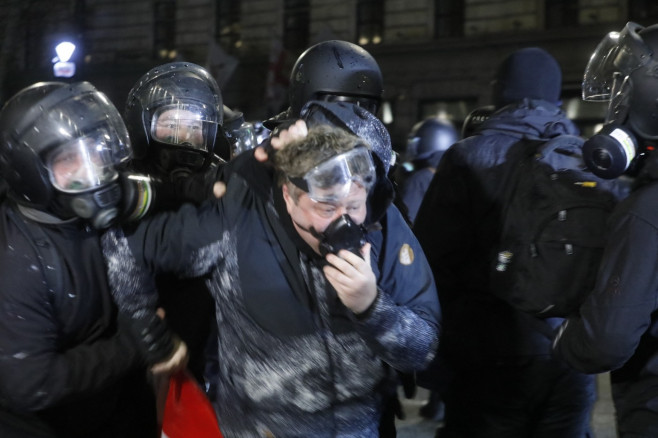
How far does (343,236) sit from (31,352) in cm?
97

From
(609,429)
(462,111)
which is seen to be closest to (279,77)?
(462,111)

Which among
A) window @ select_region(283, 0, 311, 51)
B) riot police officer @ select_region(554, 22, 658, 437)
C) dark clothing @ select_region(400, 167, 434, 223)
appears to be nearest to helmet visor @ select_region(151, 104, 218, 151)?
riot police officer @ select_region(554, 22, 658, 437)

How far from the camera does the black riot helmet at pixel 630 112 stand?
7.55 feet

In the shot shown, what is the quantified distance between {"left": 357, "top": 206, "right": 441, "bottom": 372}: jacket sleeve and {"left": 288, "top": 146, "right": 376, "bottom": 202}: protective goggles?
0.28 metres

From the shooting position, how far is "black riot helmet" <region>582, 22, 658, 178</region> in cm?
230

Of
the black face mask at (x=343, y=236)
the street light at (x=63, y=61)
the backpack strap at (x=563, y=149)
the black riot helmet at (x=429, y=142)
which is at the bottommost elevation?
the black riot helmet at (x=429, y=142)

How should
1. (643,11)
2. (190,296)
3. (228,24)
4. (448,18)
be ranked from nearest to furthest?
(190,296), (643,11), (448,18), (228,24)

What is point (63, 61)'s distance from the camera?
8258mm

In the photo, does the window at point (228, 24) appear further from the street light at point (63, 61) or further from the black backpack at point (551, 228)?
the black backpack at point (551, 228)

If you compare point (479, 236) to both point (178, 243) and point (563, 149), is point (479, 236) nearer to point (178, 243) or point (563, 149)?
point (563, 149)

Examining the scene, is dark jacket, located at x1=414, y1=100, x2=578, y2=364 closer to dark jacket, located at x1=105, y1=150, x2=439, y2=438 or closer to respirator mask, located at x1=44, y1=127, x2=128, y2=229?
dark jacket, located at x1=105, y1=150, x2=439, y2=438

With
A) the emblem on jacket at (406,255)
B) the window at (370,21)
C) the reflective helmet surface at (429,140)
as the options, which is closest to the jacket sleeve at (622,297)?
the emblem on jacket at (406,255)

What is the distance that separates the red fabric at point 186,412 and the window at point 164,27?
22.5m

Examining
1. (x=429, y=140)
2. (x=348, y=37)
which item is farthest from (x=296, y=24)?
(x=429, y=140)
